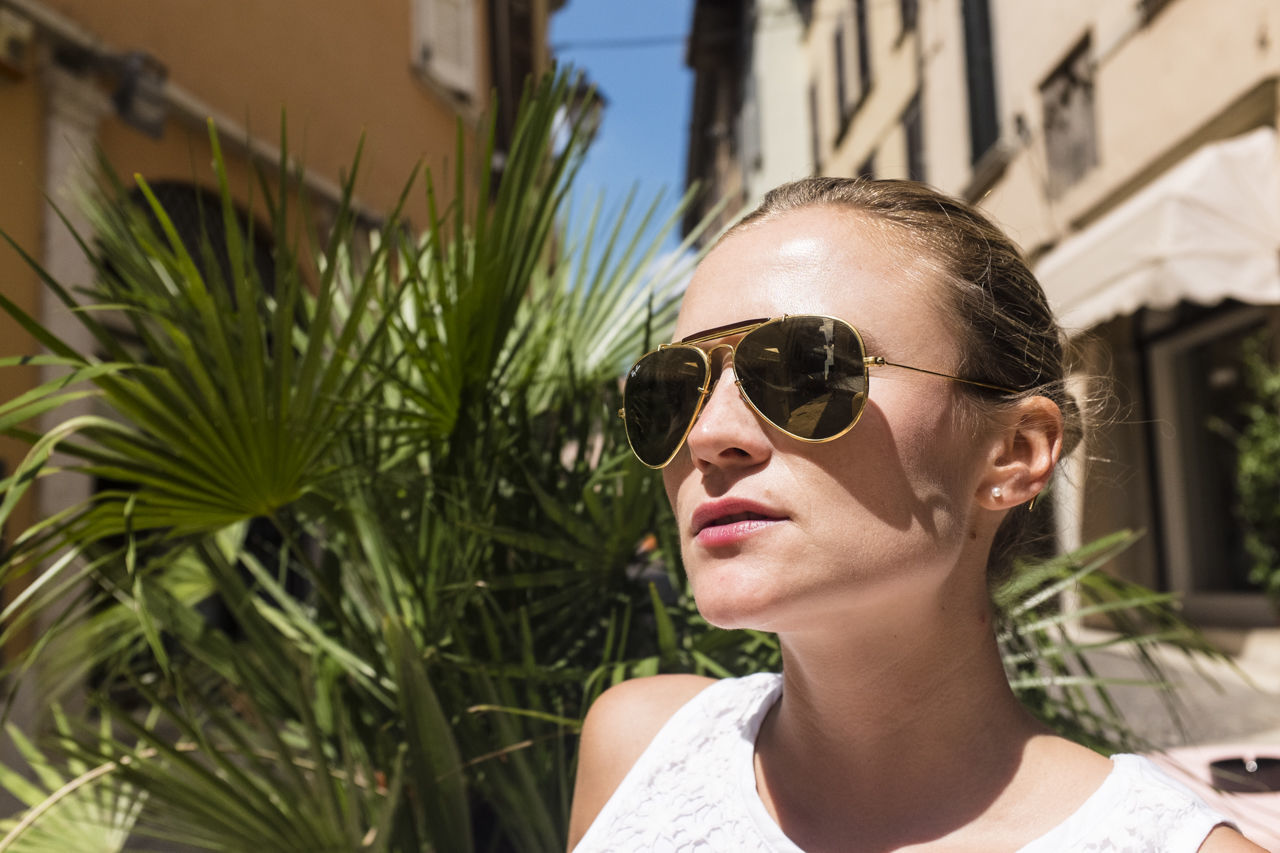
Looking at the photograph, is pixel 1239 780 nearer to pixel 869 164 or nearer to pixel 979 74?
pixel 979 74

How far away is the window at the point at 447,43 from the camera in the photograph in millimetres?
9383

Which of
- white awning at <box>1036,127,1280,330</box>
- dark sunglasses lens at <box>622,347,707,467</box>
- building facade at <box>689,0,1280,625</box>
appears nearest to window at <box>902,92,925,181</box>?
building facade at <box>689,0,1280,625</box>

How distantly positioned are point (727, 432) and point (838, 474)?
0.42ft

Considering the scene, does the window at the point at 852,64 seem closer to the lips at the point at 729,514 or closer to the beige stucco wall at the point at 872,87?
the beige stucco wall at the point at 872,87

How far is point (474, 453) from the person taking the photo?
1973 mm

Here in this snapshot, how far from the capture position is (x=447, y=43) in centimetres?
993

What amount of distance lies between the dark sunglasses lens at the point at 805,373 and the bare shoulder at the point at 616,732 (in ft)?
1.50

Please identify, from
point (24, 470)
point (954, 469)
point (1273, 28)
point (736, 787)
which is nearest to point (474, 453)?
point (24, 470)

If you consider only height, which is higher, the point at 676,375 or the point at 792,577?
the point at 676,375

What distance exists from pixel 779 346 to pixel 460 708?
1.03 metres

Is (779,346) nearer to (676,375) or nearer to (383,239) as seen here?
(676,375)

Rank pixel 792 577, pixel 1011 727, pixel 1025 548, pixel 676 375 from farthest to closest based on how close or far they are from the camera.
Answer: pixel 1025 548, pixel 676 375, pixel 1011 727, pixel 792 577

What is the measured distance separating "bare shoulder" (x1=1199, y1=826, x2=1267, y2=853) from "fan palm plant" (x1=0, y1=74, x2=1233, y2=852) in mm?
757

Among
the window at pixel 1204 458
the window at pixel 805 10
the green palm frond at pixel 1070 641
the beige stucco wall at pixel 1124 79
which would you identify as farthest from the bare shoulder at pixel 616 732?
the window at pixel 805 10
